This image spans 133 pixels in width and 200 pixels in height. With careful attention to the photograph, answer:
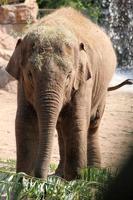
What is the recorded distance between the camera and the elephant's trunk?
478 cm

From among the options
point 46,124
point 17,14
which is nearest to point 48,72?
point 46,124

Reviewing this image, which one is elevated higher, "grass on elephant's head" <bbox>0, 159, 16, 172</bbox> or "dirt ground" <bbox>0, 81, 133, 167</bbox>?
"grass on elephant's head" <bbox>0, 159, 16, 172</bbox>

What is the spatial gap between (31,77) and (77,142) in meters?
0.74

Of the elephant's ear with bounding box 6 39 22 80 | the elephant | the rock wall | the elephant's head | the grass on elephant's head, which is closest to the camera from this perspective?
the elephant's head

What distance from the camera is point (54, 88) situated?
5.08 meters

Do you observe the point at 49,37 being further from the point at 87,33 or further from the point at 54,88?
the point at 87,33

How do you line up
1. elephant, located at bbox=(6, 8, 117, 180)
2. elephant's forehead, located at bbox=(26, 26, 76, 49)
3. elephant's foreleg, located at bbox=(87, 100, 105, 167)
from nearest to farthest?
elephant, located at bbox=(6, 8, 117, 180) → elephant's forehead, located at bbox=(26, 26, 76, 49) → elephant's foreleg, located at bbox=(87, 100, 105, 167)

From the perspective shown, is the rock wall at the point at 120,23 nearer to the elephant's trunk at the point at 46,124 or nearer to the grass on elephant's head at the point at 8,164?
the grass on elephant's head at the point at 8,164

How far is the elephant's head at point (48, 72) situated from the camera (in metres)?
4.93

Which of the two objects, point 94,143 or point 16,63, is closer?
point 16,63

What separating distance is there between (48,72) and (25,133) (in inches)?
26.7

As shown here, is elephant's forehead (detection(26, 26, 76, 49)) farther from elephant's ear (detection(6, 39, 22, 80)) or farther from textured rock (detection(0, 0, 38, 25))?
textured rock (detection(0, 0, 38, 25))

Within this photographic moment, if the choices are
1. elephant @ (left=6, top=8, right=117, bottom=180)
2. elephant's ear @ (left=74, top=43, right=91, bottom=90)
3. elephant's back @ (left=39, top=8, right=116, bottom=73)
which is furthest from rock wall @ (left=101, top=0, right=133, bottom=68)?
elephant's ear @ (left=74, top=43, right=91, bottom=90)

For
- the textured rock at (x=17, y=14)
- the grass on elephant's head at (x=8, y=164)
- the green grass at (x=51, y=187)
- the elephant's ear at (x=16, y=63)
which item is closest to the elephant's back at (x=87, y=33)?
the elephant's ear at (x=16, y=63)
